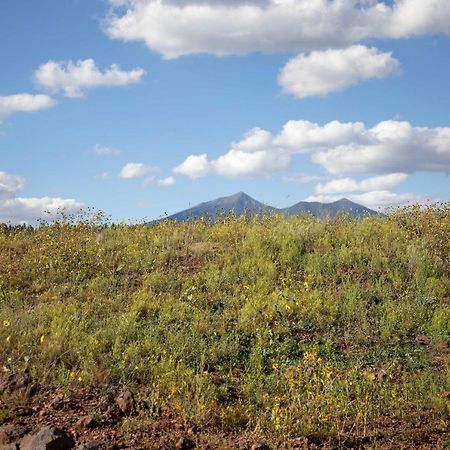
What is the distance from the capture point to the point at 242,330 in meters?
9.76

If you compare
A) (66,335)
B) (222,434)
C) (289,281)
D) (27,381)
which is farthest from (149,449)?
(289,281)

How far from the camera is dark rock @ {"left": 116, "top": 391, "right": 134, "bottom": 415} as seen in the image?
22.9ft

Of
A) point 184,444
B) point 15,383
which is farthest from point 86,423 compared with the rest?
point 15,383

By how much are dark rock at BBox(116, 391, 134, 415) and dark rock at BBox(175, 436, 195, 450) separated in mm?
1032

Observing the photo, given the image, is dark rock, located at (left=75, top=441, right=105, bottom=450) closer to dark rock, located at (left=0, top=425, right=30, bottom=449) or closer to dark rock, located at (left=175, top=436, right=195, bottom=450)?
dark rock, located at (left=175, top=436, right=195, bottom=450)

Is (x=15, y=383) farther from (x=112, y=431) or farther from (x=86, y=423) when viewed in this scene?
(x=112, y=431)

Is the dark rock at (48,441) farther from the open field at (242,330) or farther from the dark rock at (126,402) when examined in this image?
the dark rock at (126,402)

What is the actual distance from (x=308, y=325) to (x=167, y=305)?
2775mm

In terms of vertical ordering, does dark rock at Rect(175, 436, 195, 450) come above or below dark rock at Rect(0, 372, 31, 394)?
below

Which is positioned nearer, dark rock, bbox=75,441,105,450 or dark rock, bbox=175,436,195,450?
dark rock, bbox=75,441,105,450

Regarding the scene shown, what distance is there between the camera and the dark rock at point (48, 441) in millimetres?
6043

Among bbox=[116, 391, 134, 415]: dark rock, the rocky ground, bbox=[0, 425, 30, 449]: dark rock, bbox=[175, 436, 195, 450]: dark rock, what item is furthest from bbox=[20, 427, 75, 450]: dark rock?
bbox=[175, 436, 195, 450]: dark rock

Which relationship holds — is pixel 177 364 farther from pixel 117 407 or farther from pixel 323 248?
pixel 323 248

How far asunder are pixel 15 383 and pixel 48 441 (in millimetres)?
1836
